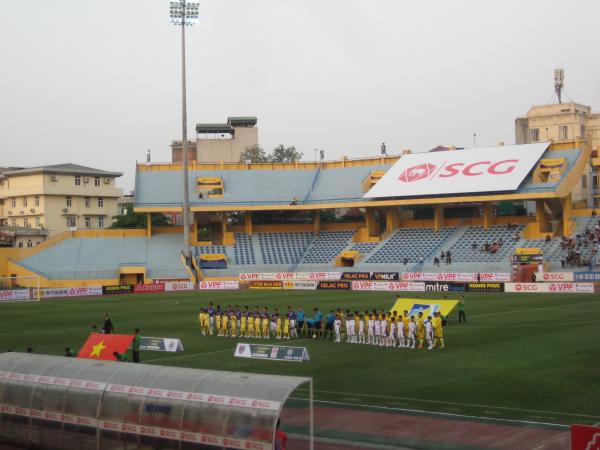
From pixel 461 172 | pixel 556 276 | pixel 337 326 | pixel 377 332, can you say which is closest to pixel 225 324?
pixel 337 326

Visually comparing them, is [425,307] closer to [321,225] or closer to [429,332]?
[429,332]

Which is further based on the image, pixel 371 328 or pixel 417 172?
pixel 417 172

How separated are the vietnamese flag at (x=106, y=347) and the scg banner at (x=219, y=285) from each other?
1733 inches

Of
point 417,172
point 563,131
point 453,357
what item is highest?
point 563,131

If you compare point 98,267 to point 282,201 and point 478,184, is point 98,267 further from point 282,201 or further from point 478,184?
point 478,184

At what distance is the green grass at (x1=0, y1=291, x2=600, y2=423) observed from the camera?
72.7 ft

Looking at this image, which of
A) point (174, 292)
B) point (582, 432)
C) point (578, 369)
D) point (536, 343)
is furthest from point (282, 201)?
point (582, 432)

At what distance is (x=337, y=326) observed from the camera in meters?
34.9

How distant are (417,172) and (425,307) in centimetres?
4050

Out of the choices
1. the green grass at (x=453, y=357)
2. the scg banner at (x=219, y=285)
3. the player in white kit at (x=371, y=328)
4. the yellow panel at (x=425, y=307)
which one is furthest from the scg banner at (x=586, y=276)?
the scg banner at (x=219, y=285)

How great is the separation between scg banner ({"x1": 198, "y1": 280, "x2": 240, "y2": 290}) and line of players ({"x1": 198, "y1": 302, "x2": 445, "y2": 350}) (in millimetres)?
30801

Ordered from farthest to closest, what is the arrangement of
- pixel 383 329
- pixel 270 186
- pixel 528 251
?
pixel 270 186, pixel 528 251, pixel 383 329

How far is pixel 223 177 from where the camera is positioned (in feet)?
273

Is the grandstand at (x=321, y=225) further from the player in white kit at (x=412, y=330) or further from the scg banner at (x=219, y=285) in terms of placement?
the player in white kit at (x=412, y=330)
